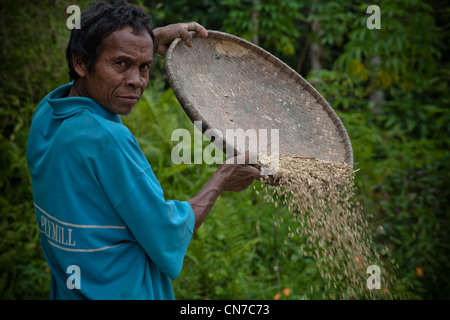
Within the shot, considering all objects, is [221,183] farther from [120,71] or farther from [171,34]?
[171,34]

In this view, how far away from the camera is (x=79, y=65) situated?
1325mm

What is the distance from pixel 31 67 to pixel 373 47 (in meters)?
3.15

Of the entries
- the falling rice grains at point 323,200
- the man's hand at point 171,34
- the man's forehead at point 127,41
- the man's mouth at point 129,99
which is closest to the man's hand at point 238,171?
the falling rice grains at point 323,200

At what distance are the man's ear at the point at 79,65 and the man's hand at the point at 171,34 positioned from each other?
627 millimetres

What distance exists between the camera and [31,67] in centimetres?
323

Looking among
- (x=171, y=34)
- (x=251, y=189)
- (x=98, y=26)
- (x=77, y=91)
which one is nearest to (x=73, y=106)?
(x=77, y=91)

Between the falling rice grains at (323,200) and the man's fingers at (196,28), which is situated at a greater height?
the man's fingers at (196,28)

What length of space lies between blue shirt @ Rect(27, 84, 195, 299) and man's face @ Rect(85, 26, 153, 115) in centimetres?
5

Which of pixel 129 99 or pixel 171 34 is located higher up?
pixel 171 34

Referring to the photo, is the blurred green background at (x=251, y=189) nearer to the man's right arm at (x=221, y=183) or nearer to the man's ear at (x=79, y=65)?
the man's right arm at (x=221, y=183)

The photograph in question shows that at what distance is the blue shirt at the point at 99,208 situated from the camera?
1.20 metres

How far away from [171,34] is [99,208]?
95cm

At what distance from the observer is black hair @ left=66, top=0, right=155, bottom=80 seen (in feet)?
4.13

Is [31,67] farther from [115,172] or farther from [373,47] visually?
[373,47]
